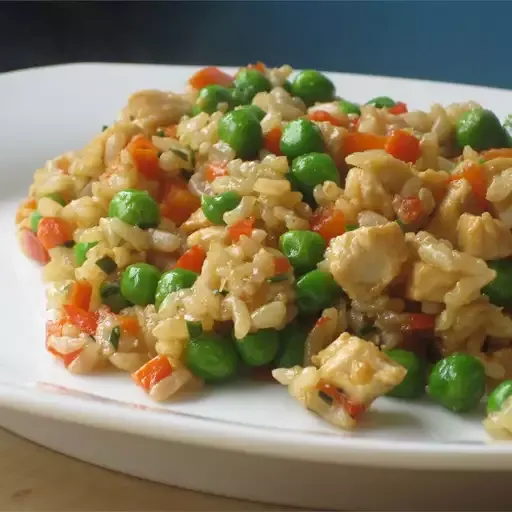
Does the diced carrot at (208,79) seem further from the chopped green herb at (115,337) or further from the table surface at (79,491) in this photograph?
the table surface at (79,491)

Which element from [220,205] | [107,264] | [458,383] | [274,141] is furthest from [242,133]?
[458,383]

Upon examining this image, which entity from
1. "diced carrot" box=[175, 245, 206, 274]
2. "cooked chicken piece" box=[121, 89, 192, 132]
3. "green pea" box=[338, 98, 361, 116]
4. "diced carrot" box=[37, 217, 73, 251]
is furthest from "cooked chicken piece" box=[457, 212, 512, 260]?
"diced carrot" box=[37, 217, 73, 251]

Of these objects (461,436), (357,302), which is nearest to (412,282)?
(357,302)

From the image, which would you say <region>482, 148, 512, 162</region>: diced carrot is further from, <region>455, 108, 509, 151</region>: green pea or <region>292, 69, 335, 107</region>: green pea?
<region>292, 69, 335, 107</region>: green pea

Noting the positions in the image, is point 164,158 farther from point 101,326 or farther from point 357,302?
point 357,302

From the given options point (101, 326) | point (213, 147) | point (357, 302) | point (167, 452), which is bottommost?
point (167, 452)
